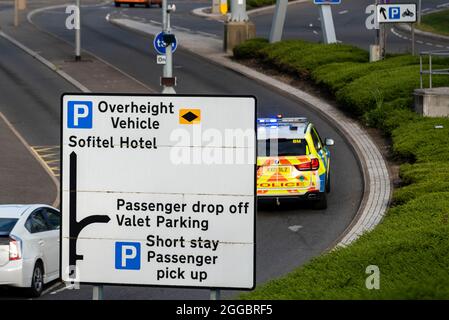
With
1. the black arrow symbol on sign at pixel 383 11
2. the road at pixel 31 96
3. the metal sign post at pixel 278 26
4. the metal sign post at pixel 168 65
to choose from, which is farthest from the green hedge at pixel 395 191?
the road at pixel 31 96

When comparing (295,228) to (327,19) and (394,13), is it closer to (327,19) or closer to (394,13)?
(394,13)

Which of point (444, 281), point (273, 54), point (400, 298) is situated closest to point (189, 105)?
point (400, 298)

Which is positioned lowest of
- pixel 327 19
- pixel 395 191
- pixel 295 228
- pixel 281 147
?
pixel 295 228

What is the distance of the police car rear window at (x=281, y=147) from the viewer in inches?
943

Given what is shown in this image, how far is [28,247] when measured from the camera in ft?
56.7

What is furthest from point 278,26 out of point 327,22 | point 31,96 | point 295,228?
point 295,228

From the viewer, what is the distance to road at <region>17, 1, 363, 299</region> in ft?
61.2

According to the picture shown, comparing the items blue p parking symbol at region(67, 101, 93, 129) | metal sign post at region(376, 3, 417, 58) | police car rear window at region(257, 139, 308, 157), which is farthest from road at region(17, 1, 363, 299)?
blue p parking symbol at region(67, 101, 93, 129)

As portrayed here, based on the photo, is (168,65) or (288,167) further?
(168,65)

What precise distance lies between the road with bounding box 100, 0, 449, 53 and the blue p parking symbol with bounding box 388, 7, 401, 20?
44.8 ft

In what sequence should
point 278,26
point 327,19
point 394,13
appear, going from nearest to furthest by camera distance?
point 394,13
point 327,19
point 278,26

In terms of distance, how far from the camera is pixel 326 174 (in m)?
25.0

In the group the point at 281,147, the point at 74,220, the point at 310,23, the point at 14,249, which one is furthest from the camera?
the point at 310,23

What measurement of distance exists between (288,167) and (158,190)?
16.7 m
